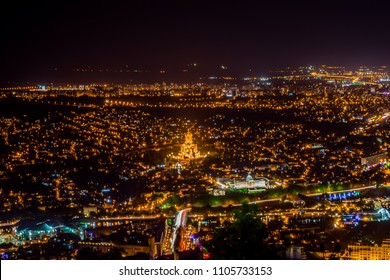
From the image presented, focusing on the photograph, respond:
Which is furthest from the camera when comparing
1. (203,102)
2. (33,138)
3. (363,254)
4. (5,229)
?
(203,102)

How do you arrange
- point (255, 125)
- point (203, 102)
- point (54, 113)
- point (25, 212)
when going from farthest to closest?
point (203, 102)
point (54, 113)
point (255, 125)
point (25, 212)

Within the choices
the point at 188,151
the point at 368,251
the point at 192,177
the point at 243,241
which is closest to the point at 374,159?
the point at 192,177

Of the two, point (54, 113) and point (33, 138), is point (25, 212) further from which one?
point (54, 113)

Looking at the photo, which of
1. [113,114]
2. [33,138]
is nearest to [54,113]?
[113,114]

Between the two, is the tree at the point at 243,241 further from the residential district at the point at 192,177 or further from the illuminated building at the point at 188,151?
the illuminated building at the point at 188,151

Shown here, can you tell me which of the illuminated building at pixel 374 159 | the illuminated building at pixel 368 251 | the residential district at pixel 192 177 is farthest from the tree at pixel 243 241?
the illuminated building at pixel 374 159

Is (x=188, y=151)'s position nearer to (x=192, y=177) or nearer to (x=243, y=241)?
(x=192, y=177)

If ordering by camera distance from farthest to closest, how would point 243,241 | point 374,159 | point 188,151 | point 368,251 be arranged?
point 188,151 < point 374,159 < point 368,251 < point 243,241
